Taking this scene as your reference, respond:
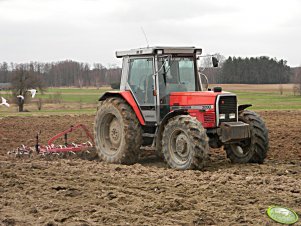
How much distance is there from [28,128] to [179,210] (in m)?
12.0

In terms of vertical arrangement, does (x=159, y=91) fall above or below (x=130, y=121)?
above

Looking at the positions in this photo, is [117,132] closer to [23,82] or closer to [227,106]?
[227,106]

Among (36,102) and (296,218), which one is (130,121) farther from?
(36,102)

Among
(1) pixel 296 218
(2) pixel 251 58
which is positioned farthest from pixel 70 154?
(2) pixel 251 58

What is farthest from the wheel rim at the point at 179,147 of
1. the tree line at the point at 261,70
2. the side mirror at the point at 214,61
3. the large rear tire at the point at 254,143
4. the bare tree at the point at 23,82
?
the tree line at the point at 261,70

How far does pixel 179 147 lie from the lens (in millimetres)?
9289

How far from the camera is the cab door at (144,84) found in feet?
33.4

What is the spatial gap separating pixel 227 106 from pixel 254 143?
94cm

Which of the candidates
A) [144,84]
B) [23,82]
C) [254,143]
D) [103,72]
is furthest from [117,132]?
[103,72]

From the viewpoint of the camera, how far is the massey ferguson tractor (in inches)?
366

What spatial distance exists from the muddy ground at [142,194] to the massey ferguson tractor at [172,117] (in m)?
0.49

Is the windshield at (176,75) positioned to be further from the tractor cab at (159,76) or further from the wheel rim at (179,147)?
the wheel rim at (179,147)

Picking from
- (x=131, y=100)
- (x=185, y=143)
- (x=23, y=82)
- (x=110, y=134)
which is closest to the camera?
(x=185, y=143)

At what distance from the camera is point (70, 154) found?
1170 cm
